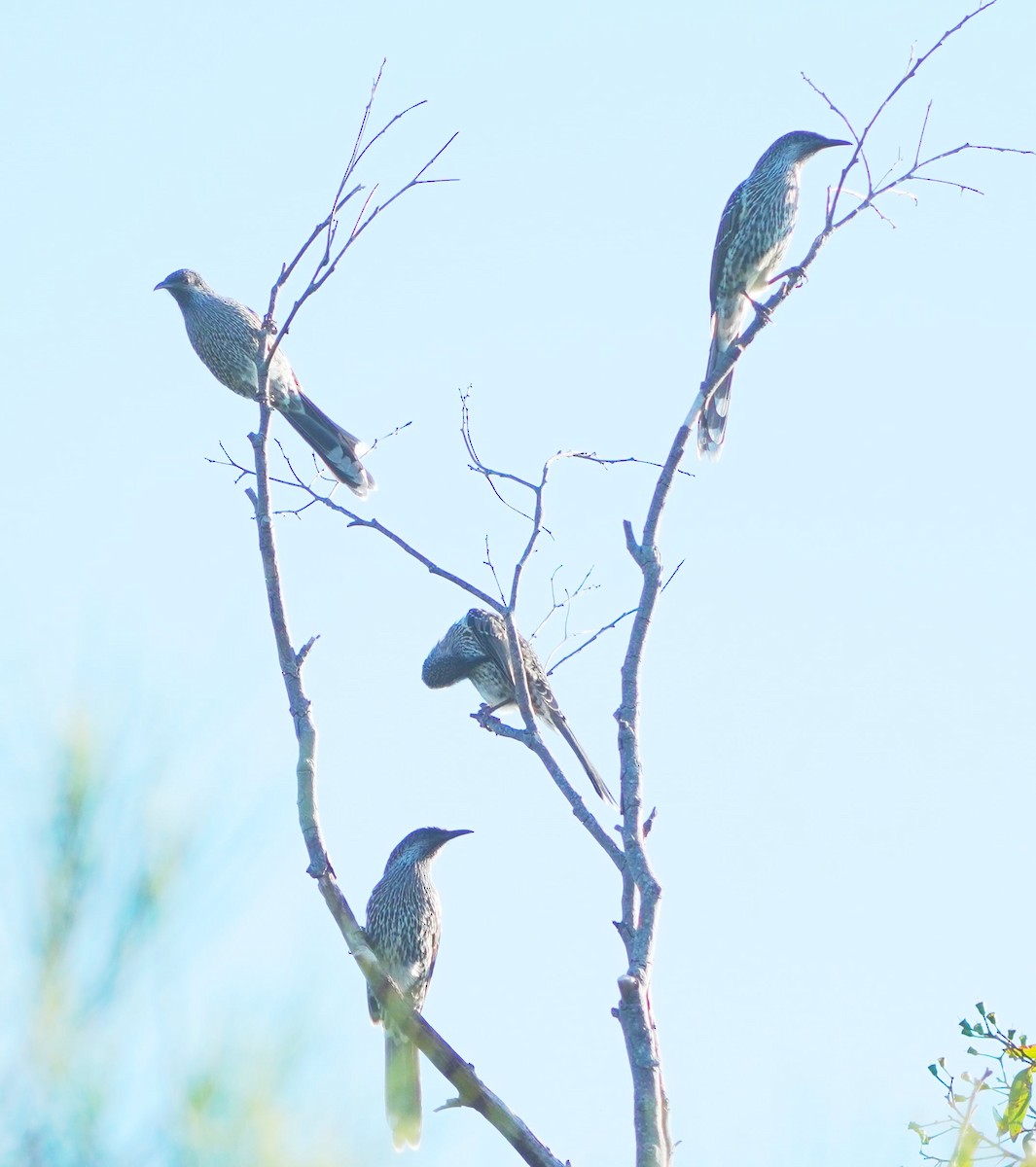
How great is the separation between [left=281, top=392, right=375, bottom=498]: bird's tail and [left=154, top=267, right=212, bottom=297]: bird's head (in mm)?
822

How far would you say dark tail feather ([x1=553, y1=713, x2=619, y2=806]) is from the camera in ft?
19.0

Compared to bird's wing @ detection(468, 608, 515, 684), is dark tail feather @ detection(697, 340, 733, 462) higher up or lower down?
higher up

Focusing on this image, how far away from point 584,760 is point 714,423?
1762 millimetres

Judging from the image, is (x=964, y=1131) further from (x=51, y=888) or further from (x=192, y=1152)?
(x=51, y=888)

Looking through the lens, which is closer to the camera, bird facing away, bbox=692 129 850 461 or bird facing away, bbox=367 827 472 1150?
bird facing away, bbox=367 827 472 1150

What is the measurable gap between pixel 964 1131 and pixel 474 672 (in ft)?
15.6

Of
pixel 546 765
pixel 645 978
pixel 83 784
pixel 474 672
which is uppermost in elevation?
pixel 474 672

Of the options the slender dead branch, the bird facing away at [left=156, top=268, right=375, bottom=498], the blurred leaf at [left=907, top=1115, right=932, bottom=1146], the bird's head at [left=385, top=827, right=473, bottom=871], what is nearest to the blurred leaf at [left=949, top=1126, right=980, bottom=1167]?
the blurred leaf at [left=907, top=1115, right=932, bottom=1146]

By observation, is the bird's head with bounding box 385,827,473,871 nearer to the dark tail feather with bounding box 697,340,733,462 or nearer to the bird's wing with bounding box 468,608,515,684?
the bird's wing with bounding box 468,608,515,684

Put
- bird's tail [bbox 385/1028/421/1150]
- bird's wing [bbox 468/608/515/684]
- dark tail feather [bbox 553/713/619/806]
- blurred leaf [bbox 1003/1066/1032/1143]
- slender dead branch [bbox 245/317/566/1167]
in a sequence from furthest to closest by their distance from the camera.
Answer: bird's wing [bbox 468/608/515/684] → dark tail feather [bbox 553/713/619/806] → bird's tail [bbox 385/1028/421/1150] → slender dead branch [bbox 245/317/566/1167] → blurred leaf [bbox 1003/1066/1032/1143]

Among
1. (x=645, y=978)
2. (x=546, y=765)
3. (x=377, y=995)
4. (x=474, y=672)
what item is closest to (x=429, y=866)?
(x=474, y=672)

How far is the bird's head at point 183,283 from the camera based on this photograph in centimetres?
773

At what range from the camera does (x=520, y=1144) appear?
3.75 meters

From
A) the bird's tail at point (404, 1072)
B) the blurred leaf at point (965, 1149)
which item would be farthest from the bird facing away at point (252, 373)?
the blurred leaf at point (965, 1149)
